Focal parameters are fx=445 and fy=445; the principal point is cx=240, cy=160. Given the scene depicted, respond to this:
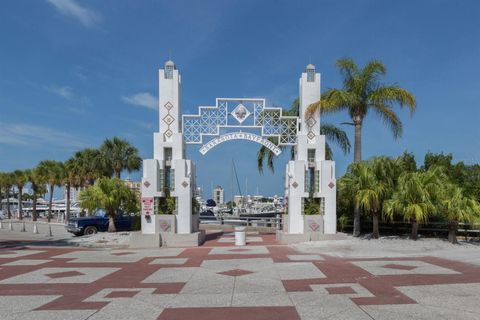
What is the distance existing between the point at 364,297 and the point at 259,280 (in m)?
2.79

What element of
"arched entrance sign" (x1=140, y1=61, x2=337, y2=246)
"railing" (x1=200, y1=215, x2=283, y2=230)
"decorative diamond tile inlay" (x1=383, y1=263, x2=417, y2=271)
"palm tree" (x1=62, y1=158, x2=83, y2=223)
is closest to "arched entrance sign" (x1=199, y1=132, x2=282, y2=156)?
"arched entrance sign" (x1=140, y1=61, x2=337, y2=246)

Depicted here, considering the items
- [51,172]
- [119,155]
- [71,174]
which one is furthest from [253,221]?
[51,172]

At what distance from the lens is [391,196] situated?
19.1m

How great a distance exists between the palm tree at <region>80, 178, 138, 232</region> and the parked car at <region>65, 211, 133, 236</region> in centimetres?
45

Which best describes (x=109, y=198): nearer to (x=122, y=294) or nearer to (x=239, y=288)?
(x=122, y=294)

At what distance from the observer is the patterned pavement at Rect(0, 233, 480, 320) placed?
7.53 meters

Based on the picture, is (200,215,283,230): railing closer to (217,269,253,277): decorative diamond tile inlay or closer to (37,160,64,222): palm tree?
(217,269,253,277): decorative diamond tile inlay

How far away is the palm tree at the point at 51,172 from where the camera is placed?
51.3m

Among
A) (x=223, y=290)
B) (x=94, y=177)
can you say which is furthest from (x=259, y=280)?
(x=94, y=177)

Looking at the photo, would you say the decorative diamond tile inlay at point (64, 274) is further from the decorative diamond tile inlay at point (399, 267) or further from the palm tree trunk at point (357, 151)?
the palm tree trunk at point (357, 151)

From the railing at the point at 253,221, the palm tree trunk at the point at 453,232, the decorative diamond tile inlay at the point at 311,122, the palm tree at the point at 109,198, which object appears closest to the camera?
the palm tree trunk at the point at 453,232

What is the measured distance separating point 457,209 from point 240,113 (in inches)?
397

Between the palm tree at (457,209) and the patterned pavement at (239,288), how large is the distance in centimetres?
423

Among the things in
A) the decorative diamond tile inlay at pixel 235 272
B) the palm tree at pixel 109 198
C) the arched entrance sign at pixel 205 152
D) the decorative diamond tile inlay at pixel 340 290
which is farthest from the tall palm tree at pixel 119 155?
the decorative diamond tile inlay at pixel 340 290
